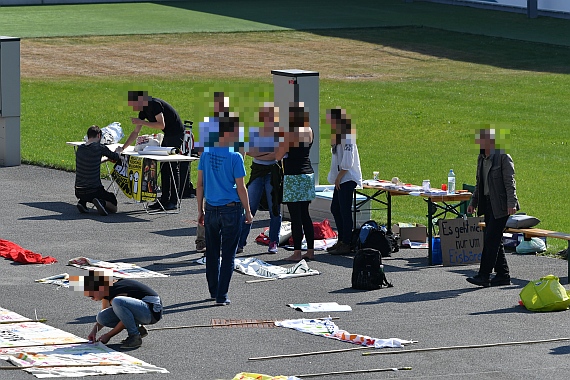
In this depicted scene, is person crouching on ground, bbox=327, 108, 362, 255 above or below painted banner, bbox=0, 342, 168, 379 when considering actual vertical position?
above

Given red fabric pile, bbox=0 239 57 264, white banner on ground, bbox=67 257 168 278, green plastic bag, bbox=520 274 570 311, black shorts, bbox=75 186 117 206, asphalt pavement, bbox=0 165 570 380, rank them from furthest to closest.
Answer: black shorts, bbox=75 186 117 206
red fabric pile, bbox=0 239 57 264
white banner on ground, bbox=67 257 168 278
green plastic bag, bbox=520 274 570 311
asphalt pavement, bbox=0 165 570 380

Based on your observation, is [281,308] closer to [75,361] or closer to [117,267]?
[117,267]

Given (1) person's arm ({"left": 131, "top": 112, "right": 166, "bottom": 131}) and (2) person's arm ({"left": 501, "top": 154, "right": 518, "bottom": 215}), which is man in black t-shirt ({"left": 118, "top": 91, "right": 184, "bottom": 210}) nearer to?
(1) person's arm ({"left": 131, "top": 112, "right": 166, "bottom": 131})

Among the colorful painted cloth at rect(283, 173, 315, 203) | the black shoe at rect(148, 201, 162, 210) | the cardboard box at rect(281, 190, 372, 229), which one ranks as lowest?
the black shoe at rect(148, 201, 162, 210)

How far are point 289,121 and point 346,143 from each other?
2.71 ft

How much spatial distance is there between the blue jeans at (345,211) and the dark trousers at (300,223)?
0.56m

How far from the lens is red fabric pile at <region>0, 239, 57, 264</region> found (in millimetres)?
14812

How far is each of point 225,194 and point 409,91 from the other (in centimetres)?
2363

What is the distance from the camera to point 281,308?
1273 cm

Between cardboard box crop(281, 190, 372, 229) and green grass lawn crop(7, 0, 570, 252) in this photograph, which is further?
green grass lawn crop(7, 0, 570, 252)

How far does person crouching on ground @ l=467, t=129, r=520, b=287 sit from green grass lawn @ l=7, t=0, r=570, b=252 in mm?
2808

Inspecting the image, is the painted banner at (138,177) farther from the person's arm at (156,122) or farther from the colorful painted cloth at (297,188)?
the colorful painted cloth at (297,188)

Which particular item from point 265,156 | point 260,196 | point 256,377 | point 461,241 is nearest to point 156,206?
point 260,196

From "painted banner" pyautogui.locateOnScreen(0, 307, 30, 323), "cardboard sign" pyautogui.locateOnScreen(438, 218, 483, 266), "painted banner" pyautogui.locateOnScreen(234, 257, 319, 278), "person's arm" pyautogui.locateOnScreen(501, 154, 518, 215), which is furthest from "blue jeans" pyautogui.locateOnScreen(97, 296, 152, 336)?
"cardboard sign" pyautogui.locateOnScreen(438, 218, 483, 266)
